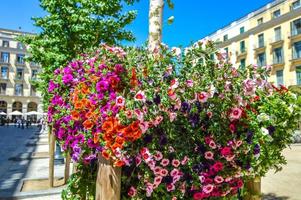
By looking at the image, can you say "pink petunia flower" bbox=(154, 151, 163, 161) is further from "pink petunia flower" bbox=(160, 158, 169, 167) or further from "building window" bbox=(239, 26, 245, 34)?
"building window" bbox=(239, 26, 245, 34)

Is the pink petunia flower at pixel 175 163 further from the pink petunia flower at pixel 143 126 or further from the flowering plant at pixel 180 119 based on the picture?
the pink petunia flower at pixel 143 126

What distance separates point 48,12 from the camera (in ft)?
32.5

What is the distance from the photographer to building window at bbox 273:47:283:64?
3812cm

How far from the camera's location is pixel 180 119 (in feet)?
9.53

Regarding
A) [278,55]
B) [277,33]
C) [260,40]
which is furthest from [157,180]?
[260,40]

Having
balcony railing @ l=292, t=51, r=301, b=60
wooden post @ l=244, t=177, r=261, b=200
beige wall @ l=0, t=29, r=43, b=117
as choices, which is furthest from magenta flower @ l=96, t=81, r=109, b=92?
beige wall @ l=0, t=29, r=43, b=117

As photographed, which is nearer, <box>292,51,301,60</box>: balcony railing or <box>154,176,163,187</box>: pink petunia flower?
<box>154,176,163,187</box>: pink petunia flower

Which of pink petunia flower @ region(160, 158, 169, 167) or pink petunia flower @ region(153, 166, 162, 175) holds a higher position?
pink petunia flower @ region(160, 158, 169, 167)

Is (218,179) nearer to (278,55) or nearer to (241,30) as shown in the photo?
(278,55)

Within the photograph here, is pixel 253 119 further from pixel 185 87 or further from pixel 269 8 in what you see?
pixel 269 8

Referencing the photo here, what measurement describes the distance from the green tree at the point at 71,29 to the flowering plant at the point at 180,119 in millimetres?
5966

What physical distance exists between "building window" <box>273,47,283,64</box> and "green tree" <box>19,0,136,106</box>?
32270 millimetres

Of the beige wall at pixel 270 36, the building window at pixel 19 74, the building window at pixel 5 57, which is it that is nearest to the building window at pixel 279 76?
the beige wall at pixel 270 36

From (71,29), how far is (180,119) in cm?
731
